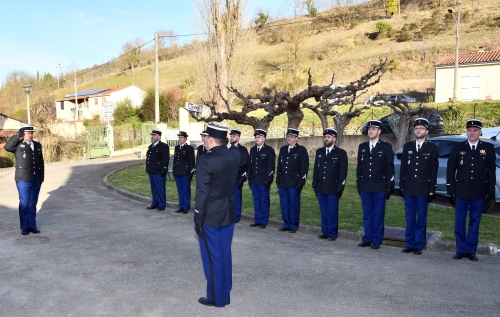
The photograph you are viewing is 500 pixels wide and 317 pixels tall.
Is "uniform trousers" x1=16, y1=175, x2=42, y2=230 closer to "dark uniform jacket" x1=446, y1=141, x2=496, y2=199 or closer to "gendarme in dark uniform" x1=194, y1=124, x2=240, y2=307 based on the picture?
"gendarme in dark uniform" x1=194, y1=124, x2=240, y2=307

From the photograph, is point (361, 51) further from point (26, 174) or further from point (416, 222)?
point (26, 174)

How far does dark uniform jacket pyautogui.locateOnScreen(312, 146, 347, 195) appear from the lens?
324 inches

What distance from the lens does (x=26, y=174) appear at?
868 cm

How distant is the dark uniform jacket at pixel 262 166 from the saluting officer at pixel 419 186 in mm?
2808

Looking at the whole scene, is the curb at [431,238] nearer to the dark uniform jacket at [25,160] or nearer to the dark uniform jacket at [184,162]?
the dark uniform jacket at [184,162]

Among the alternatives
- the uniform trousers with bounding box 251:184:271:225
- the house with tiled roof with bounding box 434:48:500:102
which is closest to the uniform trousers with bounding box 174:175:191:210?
the uniform trousers with bounding box 251:184:271:225

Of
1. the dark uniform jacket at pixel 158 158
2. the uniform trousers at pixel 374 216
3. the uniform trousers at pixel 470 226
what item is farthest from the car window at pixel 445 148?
the dark uniform jacket at pixel 158 158

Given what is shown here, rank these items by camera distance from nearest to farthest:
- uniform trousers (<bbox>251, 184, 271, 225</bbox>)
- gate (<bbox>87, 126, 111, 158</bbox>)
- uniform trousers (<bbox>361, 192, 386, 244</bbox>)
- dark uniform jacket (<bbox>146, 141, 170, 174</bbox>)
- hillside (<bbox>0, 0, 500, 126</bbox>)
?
1. uniform trousers (<bbox>361, 192, 386, 244</bbox>)
2. uniform trousers (<bbox>251, 184, 271, 225</bbox>)
3. dark uniform jacket (<bbox>146, 141, 170, 174</bbox>)
4. gate (<bbox>87, 126, 111, 158</bbox>)
5. hillside (<bbox>0, 0, 500, 126</bbox>)

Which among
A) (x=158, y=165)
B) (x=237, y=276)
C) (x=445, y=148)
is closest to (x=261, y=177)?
(x=158, y=165)

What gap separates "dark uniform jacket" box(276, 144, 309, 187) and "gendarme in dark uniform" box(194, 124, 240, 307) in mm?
3881

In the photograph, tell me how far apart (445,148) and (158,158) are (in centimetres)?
712

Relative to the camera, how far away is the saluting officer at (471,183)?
273 inches

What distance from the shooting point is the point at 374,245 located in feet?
25.1

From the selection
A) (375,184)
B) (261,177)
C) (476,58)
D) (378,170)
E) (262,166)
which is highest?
(476,58)
